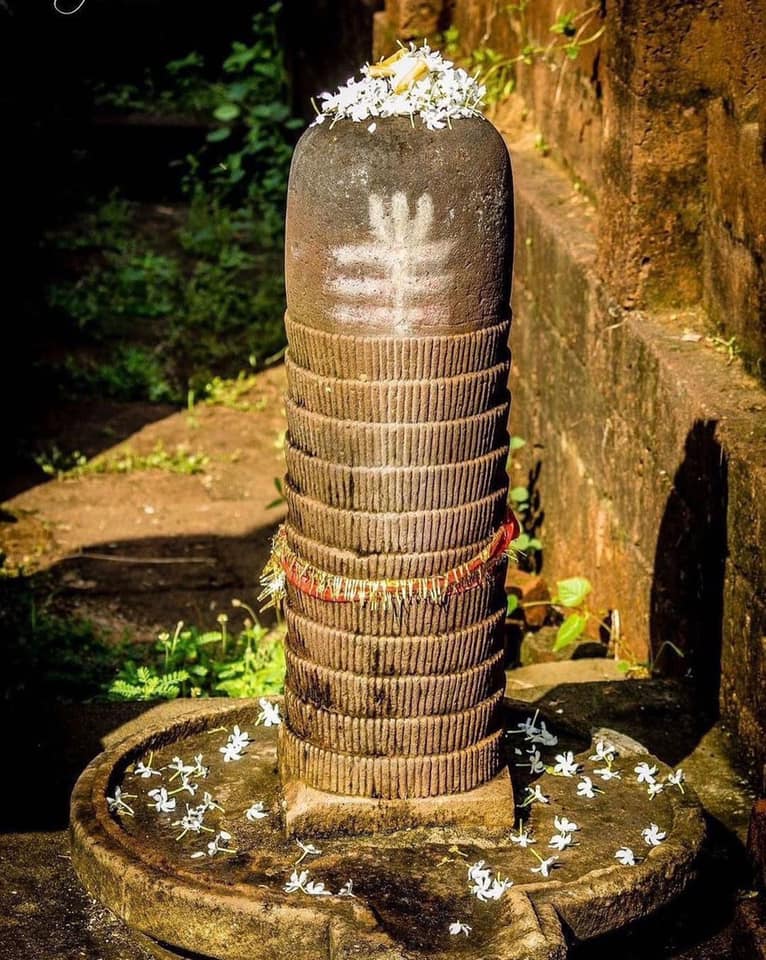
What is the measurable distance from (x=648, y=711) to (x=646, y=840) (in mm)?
924

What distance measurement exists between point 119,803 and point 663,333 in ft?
7.63

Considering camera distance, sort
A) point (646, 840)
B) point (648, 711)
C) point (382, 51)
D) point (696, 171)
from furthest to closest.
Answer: point (382, 51) → point (696, 171) → point (648, 711) → point (646, 840)

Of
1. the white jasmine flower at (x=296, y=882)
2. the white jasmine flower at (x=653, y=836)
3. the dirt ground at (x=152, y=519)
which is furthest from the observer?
the dirt ground at (x=152, y=519)

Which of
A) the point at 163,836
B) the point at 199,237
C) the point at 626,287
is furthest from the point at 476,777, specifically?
the point at 199,237

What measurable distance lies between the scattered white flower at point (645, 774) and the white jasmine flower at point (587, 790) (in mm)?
123

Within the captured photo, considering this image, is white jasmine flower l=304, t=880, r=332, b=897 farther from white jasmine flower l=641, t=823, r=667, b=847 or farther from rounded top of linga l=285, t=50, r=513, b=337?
rounded top of linga l=285, t=50, r=513, b=337

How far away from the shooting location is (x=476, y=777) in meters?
3.34

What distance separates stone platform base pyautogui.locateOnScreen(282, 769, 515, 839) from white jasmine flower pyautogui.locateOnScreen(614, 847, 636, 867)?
0.26m

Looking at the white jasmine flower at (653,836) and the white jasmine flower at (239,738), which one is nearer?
the white jasmine flower at (653,836)

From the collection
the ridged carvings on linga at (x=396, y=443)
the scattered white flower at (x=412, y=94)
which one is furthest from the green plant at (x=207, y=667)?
the scattered white flower at (x=412, y=94)

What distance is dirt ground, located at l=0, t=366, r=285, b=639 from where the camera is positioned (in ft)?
20.1

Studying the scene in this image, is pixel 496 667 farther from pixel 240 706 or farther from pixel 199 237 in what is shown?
pixel 199 237

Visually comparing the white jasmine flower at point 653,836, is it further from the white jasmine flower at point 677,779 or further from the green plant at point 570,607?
the green plant at point 570,607

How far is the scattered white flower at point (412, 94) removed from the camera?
3.02 metres
